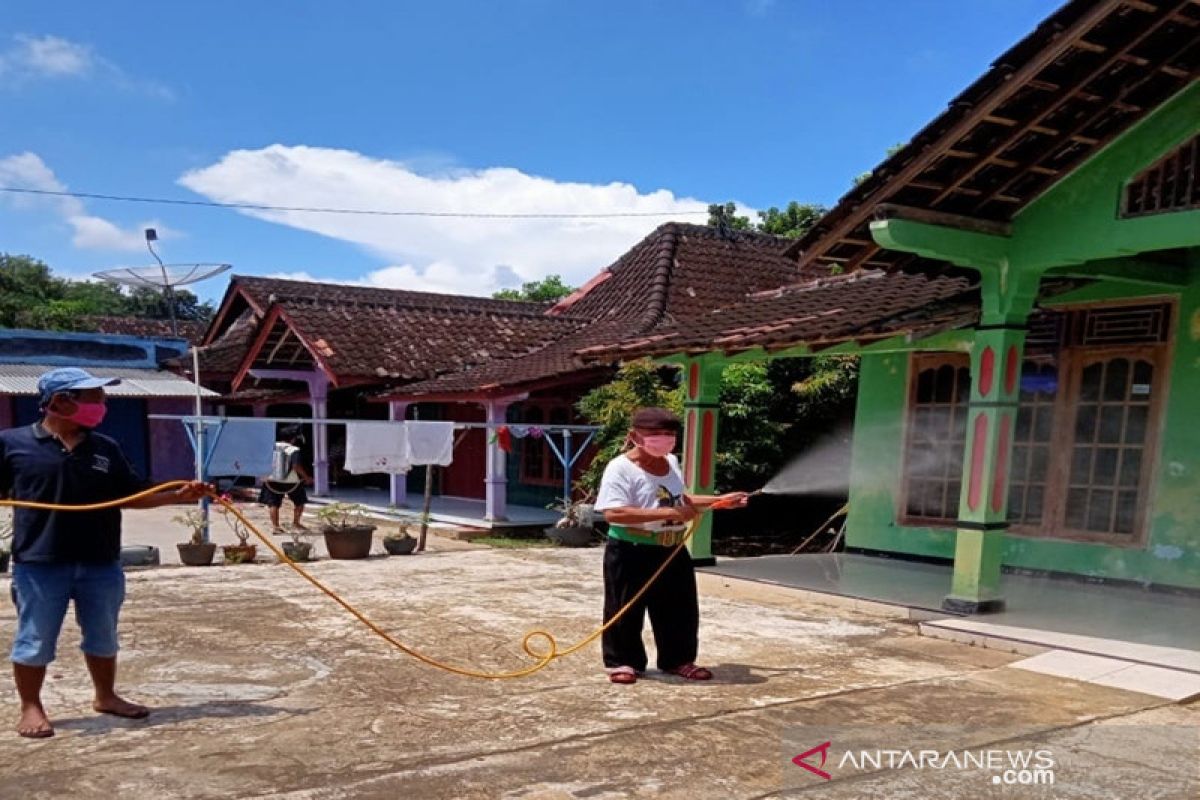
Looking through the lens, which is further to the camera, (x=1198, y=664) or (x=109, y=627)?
(x=1198, y=664)

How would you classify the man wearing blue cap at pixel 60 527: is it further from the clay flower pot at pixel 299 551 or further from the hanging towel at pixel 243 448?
the hanging towel at pixel 243 448

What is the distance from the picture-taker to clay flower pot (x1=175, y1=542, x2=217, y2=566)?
10.2m

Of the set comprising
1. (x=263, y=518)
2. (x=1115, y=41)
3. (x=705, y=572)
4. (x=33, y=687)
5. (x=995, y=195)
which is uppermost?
(x=1115, y=41)

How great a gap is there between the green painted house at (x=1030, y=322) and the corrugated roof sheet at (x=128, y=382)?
44.2 feet

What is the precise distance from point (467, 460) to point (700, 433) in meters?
9.08

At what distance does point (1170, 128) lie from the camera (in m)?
6.28

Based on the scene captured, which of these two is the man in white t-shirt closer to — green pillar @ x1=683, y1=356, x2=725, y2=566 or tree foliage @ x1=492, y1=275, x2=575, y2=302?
green pillar @ x1=683, y1=356, x2=725, y2=566

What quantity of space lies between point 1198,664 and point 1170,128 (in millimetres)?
3470

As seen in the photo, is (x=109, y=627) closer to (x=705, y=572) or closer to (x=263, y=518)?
(x=705, y=572)

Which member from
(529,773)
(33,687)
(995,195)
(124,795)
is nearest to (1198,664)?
(995,195)

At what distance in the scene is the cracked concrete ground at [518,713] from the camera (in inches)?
154

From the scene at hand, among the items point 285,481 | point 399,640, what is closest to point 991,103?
point 399,640

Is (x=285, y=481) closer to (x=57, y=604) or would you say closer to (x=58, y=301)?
(x=57, y=604)

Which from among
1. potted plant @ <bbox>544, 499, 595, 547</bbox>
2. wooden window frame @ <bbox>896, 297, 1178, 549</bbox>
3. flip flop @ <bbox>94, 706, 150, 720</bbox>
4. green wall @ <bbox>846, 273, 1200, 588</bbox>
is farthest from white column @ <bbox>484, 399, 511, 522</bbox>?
flip flop @ <bbox>94, 706, 150, 720</bbox>
